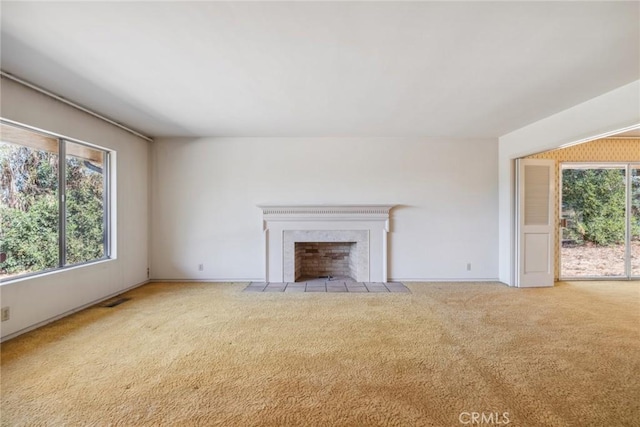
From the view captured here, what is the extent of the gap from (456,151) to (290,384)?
428 centimetres

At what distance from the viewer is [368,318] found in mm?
3086

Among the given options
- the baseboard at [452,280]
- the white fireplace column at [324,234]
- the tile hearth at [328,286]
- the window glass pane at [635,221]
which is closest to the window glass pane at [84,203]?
the tile hearth at [328,286]

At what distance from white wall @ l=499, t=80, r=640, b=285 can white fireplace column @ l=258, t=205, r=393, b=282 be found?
6.31ft

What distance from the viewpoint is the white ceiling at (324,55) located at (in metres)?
1.68

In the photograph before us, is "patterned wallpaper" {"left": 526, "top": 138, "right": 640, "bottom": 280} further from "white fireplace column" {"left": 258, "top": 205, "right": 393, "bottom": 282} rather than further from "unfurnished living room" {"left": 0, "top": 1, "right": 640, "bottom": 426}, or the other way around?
"white fireplace column" {"left": 258, "top": 205, "right": 393, "bottom": 282}

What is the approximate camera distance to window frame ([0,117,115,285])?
2.77 metres

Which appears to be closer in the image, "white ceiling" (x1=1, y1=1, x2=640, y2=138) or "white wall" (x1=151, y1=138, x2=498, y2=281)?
"white ceiling" (x1=1, y1=1, x2=640, y2=138)

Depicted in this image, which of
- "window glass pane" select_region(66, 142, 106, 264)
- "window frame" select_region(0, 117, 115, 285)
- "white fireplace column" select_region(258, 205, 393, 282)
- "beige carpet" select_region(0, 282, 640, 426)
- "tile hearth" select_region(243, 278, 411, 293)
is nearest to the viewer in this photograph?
"beige carpet" select_region(0, 282, 640, 426)

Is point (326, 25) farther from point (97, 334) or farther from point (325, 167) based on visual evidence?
point (97, 334)

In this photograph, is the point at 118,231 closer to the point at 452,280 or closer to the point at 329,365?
the point at 329,365

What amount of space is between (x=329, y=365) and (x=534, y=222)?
13.5ft

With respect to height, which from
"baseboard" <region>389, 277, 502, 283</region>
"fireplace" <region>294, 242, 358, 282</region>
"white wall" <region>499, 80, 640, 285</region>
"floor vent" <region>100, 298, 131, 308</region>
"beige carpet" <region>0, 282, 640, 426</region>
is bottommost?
"beige carpet" <region>0, 282, 640, 426</region>

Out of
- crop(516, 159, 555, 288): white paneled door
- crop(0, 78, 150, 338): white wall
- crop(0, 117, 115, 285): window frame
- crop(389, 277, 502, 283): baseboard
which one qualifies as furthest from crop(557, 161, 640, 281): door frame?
crop(0, 117, 115, 285): window frame

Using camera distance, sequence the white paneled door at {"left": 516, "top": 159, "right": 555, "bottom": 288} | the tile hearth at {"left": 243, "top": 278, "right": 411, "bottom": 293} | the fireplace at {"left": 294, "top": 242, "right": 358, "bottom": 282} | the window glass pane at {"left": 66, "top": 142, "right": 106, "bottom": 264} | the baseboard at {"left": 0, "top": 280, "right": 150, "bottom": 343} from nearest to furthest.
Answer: the baseboard at {"left": 0, "top": 280, "right": 150, "bottom": 343} → the window glass pane at {"left": 66, "top": 142, "right": 106, "bottom": 264} → the tile hearth at {"left": 243, "top": 278, "right": 411, "bottom": 293} → the white paneled door at {"left": 516, "top": 159, "right": 555, "bottom": 288} → the fireplace at {"left": 294, "top": 242, "right": 358, "bottom": 282}
